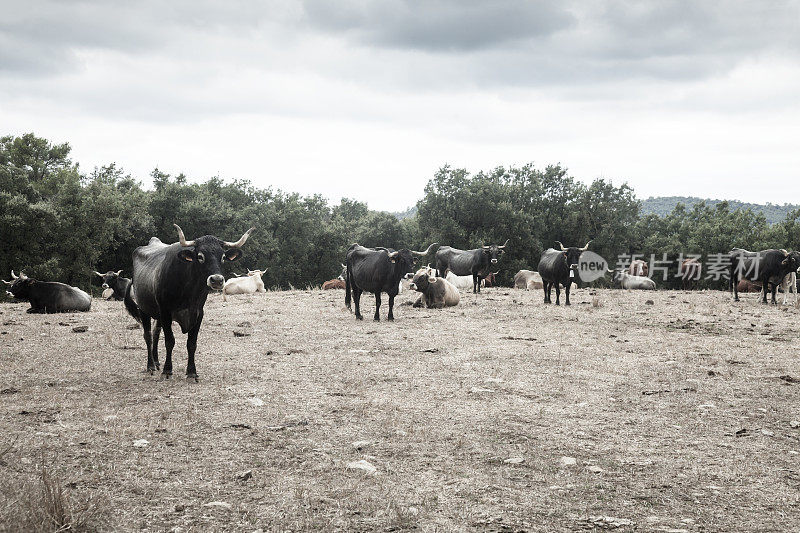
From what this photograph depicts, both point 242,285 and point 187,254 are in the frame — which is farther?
point 242,285

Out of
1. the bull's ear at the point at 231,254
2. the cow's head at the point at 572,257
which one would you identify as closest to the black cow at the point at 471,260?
the cow's head at the point at 572,257

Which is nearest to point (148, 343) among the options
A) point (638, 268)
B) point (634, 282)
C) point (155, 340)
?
point (155, 340)

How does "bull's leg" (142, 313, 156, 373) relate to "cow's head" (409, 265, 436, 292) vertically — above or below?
below

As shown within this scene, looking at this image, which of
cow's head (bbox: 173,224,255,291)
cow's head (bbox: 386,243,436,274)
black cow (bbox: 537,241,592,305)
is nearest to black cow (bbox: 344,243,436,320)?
cow's head (bbox: 386,243,436,274)

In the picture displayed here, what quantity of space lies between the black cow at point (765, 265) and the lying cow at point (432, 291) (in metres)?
10.8

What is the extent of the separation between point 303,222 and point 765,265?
4407 cm

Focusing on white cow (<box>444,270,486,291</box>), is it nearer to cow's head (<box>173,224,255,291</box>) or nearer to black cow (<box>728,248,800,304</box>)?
black cow (<box>728,248,800,304</box>)

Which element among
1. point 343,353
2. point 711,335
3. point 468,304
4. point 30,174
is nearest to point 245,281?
point 468,304

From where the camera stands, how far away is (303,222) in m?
59.0

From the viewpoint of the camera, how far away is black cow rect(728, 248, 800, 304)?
69.4ft

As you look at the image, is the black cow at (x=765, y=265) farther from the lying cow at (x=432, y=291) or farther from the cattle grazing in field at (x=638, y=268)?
the cattle grazing in field at (x=638, y=268)

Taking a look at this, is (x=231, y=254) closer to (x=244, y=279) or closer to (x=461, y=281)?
(x=244, y=279)

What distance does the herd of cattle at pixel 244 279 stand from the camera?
28.4 feet

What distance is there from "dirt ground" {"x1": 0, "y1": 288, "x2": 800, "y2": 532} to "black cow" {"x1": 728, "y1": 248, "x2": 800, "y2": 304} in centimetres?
1008
